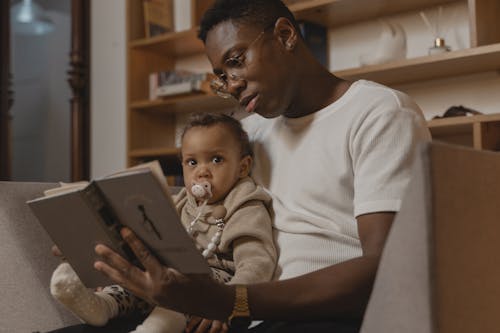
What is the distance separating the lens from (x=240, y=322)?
1.19m

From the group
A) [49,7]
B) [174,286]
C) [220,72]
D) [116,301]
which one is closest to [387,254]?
[174,286]

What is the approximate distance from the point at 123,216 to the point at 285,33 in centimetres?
66

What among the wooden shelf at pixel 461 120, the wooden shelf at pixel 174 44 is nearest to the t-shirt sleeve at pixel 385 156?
the wooden shelf at pixel 461 120

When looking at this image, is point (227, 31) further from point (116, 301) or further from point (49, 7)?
point (49, 7)

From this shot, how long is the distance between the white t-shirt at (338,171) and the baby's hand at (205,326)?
191 mm

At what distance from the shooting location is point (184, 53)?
3.78 m

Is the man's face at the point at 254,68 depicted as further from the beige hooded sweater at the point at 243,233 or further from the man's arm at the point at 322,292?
the man's arm at the point at 322,292

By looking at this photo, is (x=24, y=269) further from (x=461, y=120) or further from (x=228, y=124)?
(x=461, y=120)

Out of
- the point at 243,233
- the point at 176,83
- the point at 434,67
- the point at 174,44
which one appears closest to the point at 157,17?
the point at 174,44

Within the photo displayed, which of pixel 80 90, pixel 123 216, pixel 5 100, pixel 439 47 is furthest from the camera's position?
pixel 80 90

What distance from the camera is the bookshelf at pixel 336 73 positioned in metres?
2.51

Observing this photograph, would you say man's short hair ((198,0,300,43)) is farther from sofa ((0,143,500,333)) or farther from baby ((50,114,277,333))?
sofa ((0,143,500,333))

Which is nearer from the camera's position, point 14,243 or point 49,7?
point 14,243

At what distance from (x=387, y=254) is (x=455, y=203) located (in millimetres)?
111
